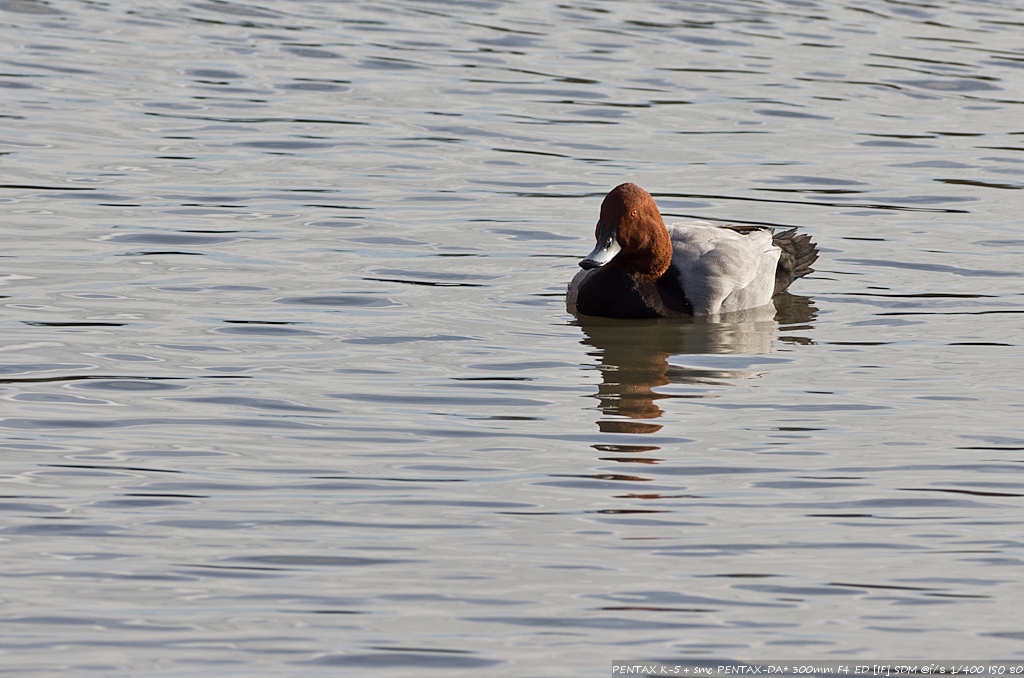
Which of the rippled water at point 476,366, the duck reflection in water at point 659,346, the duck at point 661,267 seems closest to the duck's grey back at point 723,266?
the duck at point 661,267

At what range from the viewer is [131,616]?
590cm

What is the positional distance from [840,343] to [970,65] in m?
10.1

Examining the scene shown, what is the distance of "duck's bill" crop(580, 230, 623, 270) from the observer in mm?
10633

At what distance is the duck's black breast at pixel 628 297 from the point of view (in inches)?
426

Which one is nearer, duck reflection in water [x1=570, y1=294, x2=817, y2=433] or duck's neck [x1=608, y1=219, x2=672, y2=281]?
duck reflection in water [x1=570, y1=294, x2=817, y2=433]

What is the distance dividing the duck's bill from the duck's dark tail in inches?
49.0

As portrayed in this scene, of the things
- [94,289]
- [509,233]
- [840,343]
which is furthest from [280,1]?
[840,343]

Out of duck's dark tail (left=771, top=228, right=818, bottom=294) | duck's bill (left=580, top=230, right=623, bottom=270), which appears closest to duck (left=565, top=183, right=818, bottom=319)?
duck's bill (left=580, top=230, right=623, bottom=270)

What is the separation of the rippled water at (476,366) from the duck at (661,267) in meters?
0.22

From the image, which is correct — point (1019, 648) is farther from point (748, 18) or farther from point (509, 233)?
point (748, 18)

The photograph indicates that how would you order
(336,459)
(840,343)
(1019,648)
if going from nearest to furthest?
(1019,648) < (336,459) < (840,343)

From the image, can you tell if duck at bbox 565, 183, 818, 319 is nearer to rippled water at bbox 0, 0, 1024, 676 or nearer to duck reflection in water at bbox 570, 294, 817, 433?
duck reflection in water at bbox 570, 294, 817, 433

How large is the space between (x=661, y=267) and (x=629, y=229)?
15.9 inches

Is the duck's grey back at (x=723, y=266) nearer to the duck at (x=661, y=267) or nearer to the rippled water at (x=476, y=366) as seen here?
the duck at (x=661, y=267)
